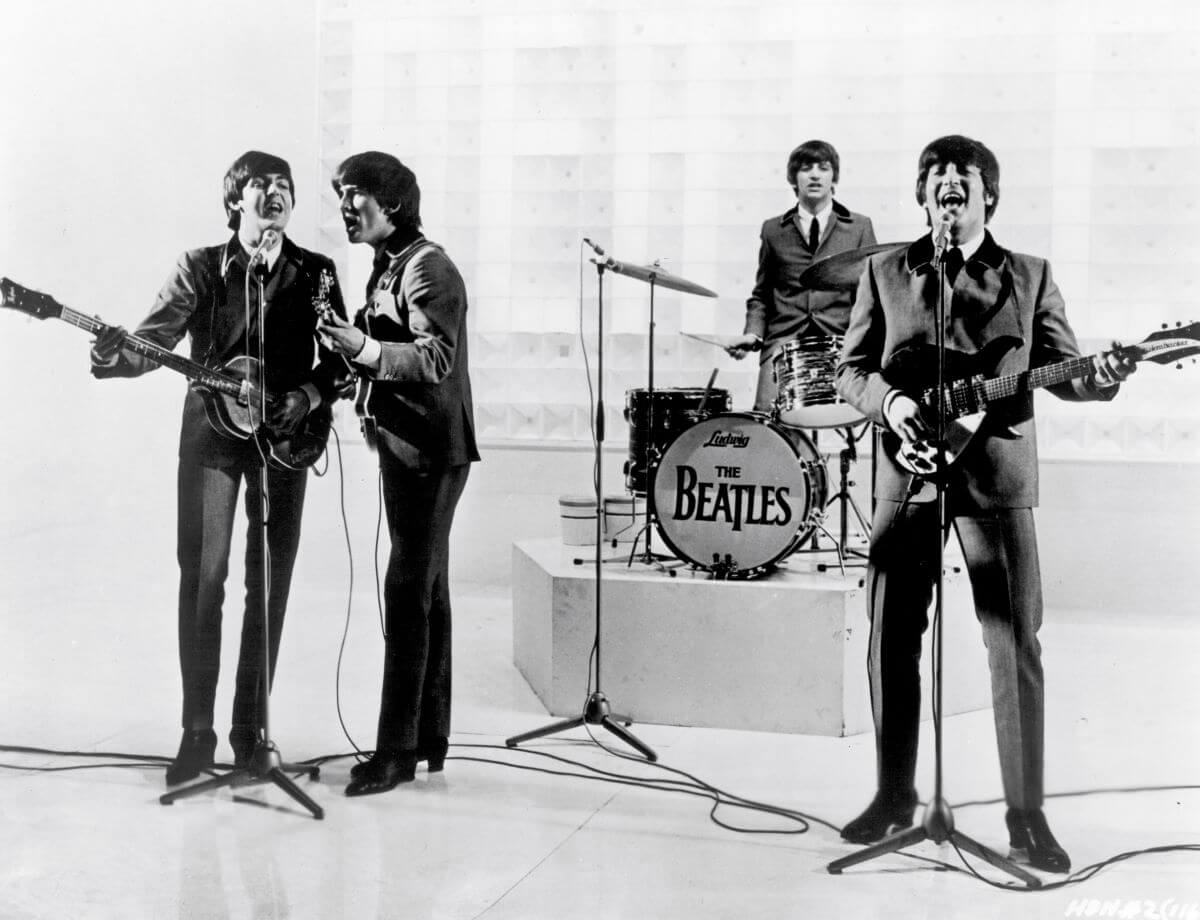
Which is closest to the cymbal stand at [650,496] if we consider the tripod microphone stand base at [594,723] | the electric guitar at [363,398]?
the tripod microphone stand base at [594,723]

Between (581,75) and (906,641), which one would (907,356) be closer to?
(906,641)

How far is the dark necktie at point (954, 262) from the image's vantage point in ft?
10.6

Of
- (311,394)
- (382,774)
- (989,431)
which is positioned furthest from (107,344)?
(989,431)

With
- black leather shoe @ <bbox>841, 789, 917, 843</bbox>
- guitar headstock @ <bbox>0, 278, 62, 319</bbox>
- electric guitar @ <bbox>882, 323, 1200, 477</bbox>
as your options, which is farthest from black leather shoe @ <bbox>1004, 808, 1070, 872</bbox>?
guitar headstock @ <bbox>0, 278, 62, 319</bbox>

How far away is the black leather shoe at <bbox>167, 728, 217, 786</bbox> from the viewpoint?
3842 mm

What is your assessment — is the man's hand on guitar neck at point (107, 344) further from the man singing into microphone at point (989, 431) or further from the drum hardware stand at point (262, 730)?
the man singing into microphone at point (989, 431)

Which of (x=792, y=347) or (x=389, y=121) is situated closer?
(x=389, y=121)

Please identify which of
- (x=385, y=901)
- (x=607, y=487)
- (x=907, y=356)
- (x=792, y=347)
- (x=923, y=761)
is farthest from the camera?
(x=607, y=487)

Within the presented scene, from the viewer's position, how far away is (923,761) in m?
3.79

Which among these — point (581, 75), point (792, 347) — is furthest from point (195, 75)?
point (792, 347)

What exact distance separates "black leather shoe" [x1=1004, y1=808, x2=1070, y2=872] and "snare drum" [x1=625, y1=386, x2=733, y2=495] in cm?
209

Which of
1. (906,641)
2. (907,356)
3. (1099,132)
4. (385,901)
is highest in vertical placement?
(1099,132)

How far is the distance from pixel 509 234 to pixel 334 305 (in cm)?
96

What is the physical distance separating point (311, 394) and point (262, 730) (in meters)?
1.02
